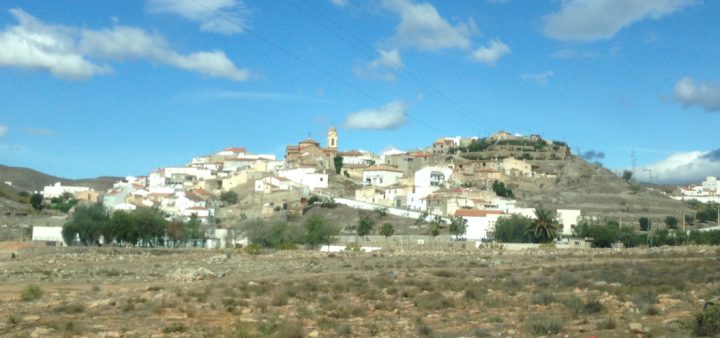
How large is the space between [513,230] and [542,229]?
11.3 feet

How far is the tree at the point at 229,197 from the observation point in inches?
4449

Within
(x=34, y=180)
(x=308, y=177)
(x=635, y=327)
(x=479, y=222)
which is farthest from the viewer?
(x=34, y=180)

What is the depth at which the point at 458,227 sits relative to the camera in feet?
270

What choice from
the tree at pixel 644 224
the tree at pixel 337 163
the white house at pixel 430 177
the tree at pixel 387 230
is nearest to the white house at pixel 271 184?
the tree at pixel 337 163

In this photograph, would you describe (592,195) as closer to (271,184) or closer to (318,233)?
(271,184)

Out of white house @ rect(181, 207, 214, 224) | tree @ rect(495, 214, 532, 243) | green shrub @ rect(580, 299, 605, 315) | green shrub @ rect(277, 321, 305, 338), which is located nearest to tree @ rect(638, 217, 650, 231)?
tree @ rect(495, 214, 532, 243)

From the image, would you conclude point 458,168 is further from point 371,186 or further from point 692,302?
point 692,302

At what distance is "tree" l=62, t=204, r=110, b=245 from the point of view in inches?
2879

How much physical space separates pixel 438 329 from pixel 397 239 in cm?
6210

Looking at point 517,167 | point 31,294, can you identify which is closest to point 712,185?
point 517,167

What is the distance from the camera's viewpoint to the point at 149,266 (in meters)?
42.6

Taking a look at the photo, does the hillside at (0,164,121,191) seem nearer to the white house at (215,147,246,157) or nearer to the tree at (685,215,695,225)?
the white house at (215,147,246,157)

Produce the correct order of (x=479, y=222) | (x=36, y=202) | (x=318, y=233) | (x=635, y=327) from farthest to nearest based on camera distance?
(x=36, y=202) → (x=479, y=222) → (x=318, y=233) → (x=635, y=327)

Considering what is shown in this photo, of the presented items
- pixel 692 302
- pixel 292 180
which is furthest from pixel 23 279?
pixel 292 180
